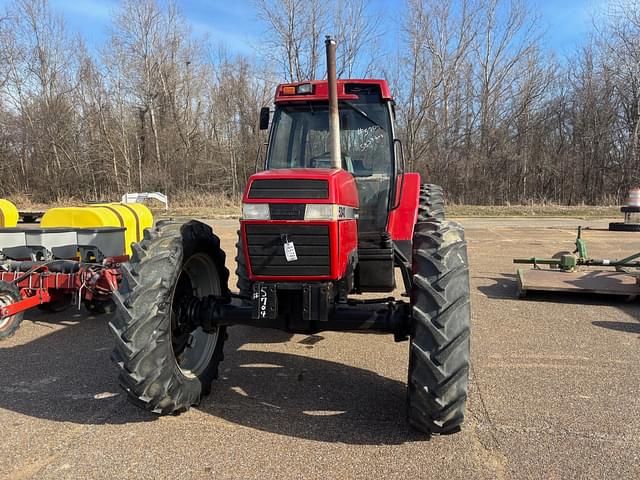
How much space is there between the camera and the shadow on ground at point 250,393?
3094 mm

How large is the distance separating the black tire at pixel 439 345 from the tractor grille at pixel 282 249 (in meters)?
0.61

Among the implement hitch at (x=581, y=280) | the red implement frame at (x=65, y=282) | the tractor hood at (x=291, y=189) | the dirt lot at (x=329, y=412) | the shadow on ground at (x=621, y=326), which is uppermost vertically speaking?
the tractor hood at (x=291, y=189)

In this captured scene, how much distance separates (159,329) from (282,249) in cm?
91

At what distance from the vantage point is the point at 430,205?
218 inches

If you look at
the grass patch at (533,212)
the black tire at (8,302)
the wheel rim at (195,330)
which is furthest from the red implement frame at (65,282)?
the grass patch at (533,212)

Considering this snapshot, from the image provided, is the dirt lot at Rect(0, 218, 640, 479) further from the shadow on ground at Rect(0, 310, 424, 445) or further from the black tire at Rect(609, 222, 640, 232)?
the black tire at Rect(609, 222, 640, 232)

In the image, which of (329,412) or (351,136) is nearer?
(329,412)

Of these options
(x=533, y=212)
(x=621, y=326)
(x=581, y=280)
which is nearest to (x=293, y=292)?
(x=621, y=326)

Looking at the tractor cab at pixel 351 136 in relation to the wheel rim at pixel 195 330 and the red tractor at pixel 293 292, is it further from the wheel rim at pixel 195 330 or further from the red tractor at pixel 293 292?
the wheel rim at pixel 195 330

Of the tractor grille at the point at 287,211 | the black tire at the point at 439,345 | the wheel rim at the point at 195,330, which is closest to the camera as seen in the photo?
the black tire at the point at 439,345

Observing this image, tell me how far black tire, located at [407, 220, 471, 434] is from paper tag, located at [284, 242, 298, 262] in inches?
30.2

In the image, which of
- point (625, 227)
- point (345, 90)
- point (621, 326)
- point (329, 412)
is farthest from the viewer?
point (625, 227)

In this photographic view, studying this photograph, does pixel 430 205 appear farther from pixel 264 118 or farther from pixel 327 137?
pixel 264 118

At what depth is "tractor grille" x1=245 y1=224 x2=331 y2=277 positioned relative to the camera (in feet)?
9.70
